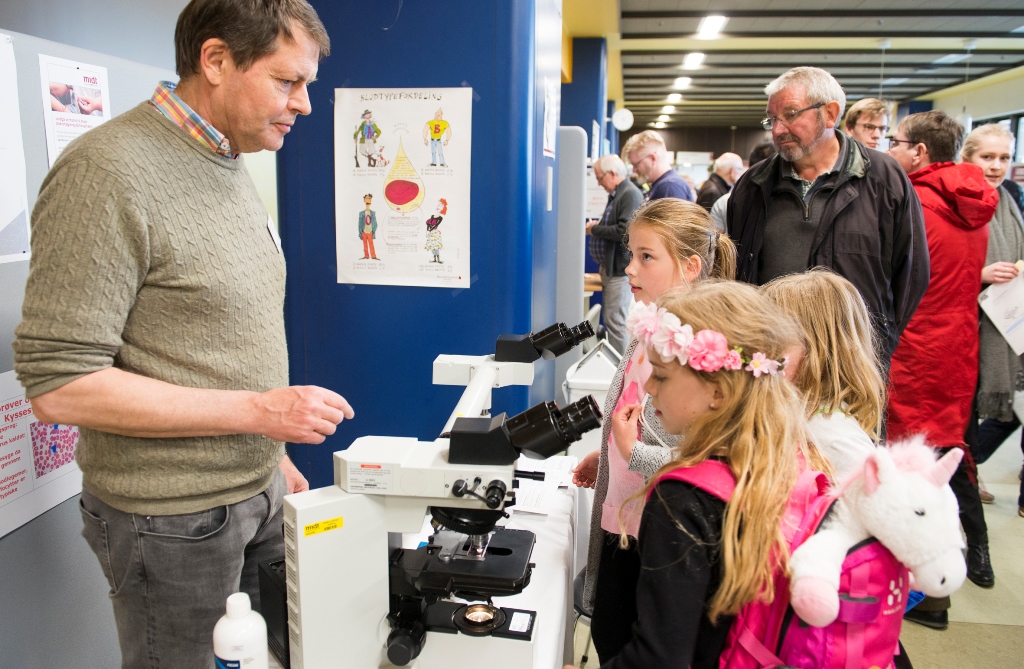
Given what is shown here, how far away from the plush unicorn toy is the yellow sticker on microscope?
608mm

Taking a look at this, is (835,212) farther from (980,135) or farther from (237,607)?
(237,607)

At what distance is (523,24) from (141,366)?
5.07ft

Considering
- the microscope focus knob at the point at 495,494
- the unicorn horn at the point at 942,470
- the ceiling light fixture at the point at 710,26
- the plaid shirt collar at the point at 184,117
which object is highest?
the ceiling light fixture at the point at 710,26

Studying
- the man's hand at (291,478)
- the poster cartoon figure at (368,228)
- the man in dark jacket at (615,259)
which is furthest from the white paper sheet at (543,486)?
the man in dark jacket at (615,259)

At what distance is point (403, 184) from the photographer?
2.25 metres

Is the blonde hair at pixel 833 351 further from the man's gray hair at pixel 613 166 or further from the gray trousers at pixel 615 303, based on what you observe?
the man's gray hair at pixel 613 166

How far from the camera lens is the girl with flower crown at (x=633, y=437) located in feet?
4.64

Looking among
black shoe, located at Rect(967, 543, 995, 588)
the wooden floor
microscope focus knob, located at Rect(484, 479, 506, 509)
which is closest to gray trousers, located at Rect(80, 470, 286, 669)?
microscope focus knob, located at Rect(484, 479, 506, 509)

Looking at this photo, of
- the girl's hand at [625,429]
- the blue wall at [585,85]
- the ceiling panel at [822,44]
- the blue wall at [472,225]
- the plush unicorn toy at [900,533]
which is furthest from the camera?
the blue wall at [585,85]

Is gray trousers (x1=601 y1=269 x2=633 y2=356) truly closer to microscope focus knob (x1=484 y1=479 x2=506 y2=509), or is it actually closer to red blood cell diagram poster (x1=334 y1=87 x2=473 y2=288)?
red blood cell diagram poster (x1=334 y1=87 x2=473 y2=288)

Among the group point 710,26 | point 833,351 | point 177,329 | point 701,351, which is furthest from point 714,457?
point 710,26

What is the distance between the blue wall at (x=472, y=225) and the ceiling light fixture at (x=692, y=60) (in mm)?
9808

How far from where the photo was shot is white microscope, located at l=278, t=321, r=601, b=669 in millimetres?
977

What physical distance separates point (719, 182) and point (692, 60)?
752 centimetres
